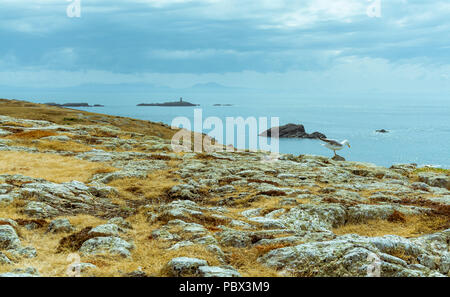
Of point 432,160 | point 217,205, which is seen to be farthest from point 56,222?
point 432,160

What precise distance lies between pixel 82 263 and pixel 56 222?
→ 504 centimetres

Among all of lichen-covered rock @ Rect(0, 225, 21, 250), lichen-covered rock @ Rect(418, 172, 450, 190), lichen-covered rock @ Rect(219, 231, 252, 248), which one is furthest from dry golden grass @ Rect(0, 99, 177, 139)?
lichen-covered rock @ Rect(219, 231, 252, 248)

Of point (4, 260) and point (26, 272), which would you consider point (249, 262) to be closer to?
point (26, 272)

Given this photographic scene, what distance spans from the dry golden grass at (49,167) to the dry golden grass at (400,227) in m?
18.3

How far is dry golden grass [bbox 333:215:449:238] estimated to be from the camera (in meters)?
17.0

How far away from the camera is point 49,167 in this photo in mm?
30391

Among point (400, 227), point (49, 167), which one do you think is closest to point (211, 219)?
point (400, 227)

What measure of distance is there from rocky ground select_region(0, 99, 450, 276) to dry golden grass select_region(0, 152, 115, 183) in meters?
0.09

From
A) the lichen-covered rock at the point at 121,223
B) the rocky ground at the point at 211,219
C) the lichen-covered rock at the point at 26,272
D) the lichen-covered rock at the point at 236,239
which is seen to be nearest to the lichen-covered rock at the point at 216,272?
the rocky ground at the point at 211,219

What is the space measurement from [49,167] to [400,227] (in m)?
26.3

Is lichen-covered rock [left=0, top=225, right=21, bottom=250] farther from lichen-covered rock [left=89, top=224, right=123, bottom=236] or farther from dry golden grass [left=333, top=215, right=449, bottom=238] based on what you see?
dry golden grass [left=333, top=215, right=449, bottom=238]

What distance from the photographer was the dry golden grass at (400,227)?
55.8ft

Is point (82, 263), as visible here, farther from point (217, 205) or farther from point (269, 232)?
point (217, 205)

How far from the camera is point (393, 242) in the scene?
12844 mm
